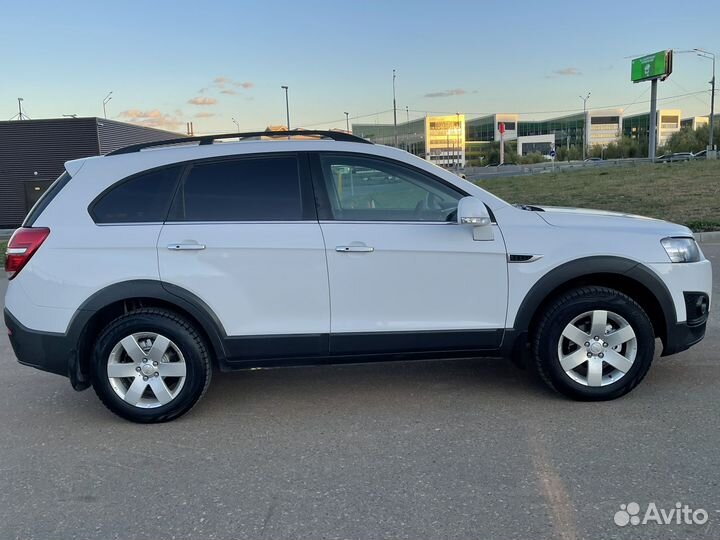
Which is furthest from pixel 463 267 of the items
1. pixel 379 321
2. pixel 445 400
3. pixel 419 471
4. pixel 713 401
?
pixel 713 401

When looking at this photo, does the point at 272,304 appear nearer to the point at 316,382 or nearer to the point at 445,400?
the point at 316,382

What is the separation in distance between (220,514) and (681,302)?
3.13m

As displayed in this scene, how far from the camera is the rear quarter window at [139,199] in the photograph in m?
3.88

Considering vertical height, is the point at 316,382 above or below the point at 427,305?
below

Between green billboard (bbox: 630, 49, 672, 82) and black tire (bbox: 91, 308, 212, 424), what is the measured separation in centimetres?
6657

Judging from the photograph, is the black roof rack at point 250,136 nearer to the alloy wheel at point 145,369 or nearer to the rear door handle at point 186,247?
the rear door handle at point 186,247

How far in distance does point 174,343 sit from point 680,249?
335 cm

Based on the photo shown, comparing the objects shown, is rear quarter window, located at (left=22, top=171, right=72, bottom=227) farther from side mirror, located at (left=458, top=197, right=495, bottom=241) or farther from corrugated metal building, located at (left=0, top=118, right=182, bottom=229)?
corrugated metal building, located at (left=0, top=118, right=182, bottom=229)

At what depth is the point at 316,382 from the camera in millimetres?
4711

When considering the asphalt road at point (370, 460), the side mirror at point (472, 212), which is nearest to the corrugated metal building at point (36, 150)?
the asphalt road at point (370, 460)

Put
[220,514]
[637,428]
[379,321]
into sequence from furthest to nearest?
[379,321] → [637,428] → [220,514]

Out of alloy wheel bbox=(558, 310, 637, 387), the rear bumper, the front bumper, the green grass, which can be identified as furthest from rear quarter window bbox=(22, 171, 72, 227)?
the green grass

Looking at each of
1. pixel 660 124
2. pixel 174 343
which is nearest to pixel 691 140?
pixel 660 124

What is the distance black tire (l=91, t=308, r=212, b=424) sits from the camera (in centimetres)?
383
